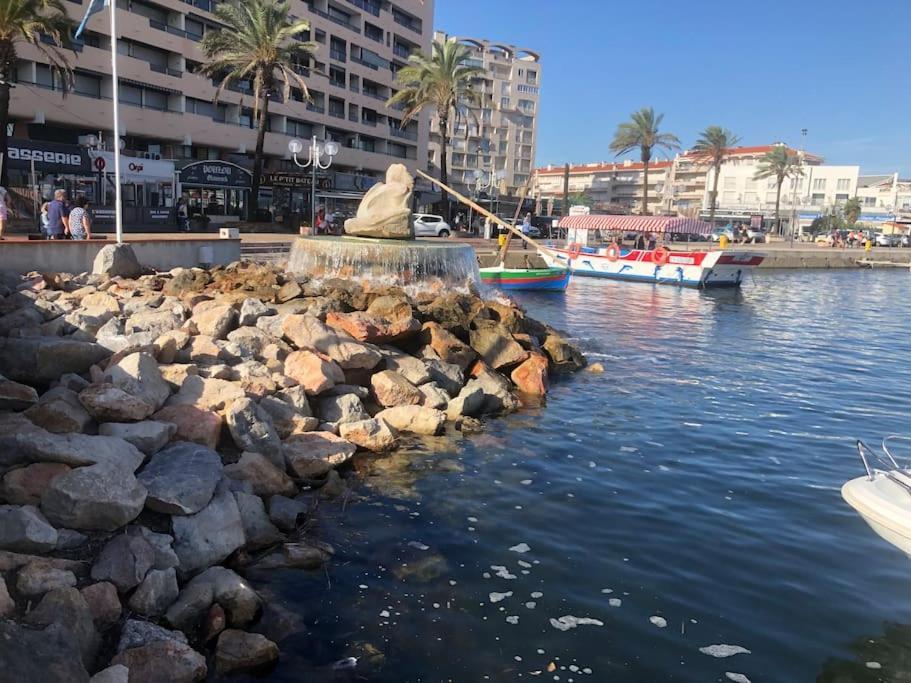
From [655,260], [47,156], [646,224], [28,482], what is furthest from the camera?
[646,224]

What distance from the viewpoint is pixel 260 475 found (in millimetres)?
7246

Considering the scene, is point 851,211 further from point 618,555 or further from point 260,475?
point 260,475

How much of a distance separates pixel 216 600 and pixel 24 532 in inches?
56.5

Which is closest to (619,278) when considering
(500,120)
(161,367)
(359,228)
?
(359,228)

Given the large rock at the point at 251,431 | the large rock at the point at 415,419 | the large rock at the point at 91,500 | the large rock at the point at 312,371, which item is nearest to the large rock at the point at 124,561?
the large rock at the point at 91,500

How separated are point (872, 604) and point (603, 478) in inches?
123

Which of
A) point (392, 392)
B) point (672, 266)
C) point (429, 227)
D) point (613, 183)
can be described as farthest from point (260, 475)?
point (613, 183)

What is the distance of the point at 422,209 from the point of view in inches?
2516

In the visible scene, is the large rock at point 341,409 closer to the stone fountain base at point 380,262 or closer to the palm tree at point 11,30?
the stone fountain base at point 380,262

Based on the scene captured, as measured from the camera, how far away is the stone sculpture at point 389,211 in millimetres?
16859

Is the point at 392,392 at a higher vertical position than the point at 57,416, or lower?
lower

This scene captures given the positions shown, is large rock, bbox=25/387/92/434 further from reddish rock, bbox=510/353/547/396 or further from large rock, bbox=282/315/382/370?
reddish rock, bbox=510/353/547/396

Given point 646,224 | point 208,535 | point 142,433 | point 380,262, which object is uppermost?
point 646,224

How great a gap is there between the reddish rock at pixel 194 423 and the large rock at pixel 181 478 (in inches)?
23.9
